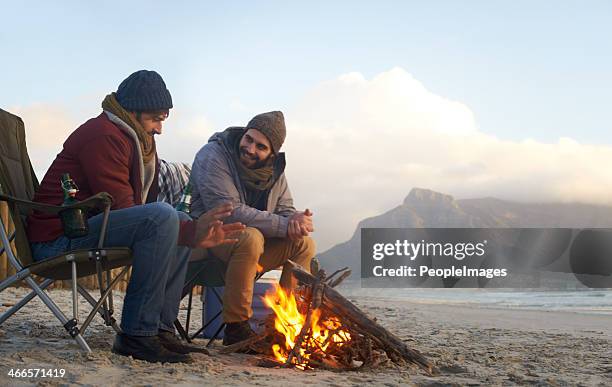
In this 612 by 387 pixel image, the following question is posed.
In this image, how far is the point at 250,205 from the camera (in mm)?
4117

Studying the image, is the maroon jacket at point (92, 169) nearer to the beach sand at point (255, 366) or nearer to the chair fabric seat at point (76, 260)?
the chair fabric seat at point (76, 260)

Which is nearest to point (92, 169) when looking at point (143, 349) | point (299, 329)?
point (143, 349)

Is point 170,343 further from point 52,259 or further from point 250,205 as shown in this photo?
point 250,205

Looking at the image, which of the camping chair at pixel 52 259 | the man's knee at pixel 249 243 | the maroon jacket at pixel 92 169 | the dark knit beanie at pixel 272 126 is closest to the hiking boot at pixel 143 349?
→ the camping chair at pixel 52 259

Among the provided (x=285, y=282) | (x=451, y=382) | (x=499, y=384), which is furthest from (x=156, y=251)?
(x=499, y=384)

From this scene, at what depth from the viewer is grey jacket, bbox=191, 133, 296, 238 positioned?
3.80m

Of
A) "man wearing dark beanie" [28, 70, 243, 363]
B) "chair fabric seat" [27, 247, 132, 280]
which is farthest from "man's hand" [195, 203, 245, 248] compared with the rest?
"chair fabric seat" [27, 247, 132, 280]

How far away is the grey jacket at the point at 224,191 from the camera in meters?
3.80

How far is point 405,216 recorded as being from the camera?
90.1 meters

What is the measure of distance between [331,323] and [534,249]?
43897 millimetres

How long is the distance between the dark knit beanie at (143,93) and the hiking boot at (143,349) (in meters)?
1.12

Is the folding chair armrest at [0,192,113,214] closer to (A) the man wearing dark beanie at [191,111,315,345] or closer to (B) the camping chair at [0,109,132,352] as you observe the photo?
(B) the camping chair at [0,109,132,352]

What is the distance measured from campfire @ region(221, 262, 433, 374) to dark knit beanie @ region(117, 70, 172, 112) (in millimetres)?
1164

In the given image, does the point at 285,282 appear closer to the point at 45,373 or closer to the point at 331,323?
the point at 331,323
